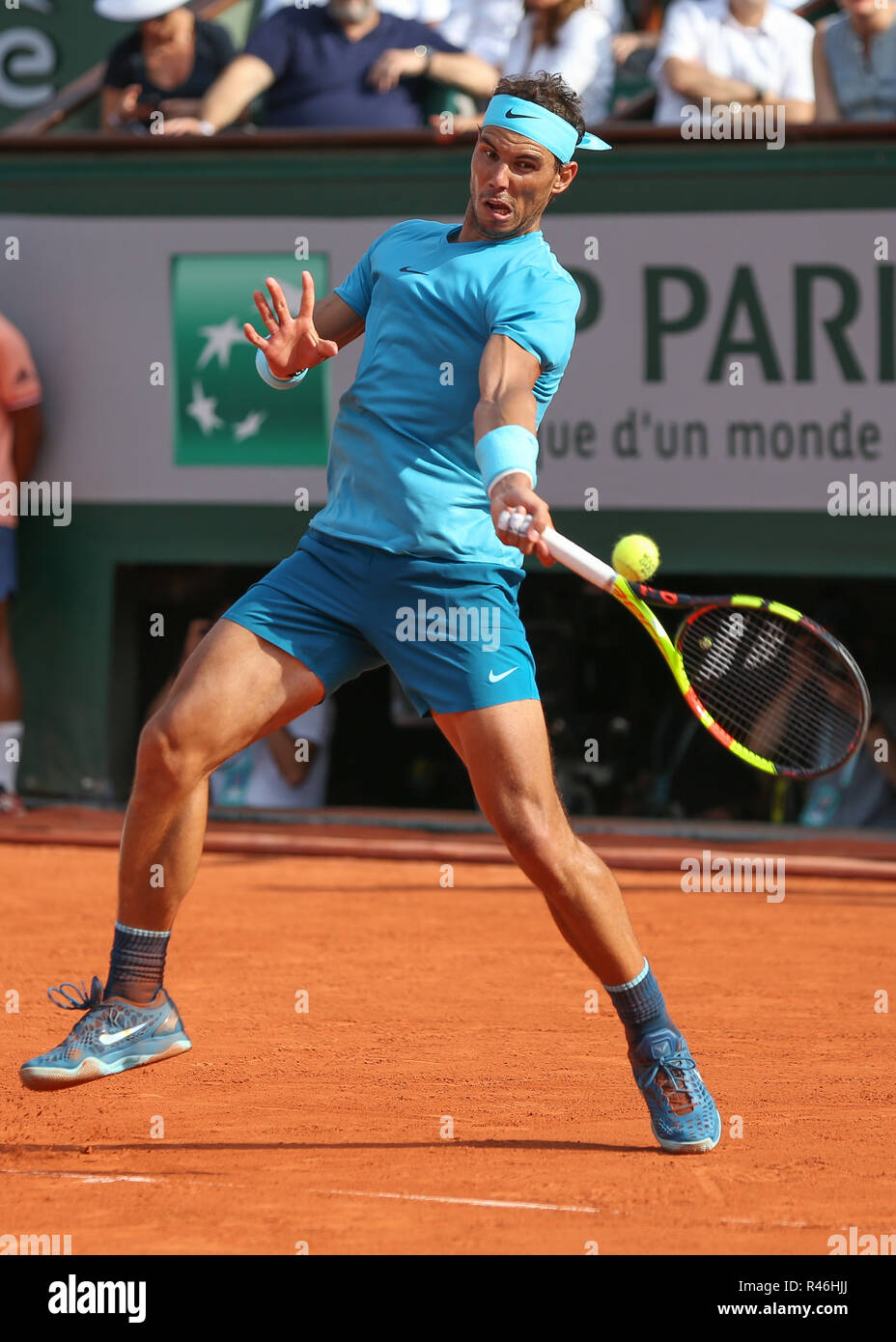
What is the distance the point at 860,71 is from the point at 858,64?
0.03 meters

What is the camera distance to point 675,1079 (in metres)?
3.74

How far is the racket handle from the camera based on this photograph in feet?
11.0

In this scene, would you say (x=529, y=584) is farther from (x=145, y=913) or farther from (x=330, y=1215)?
(x=330, y=1215)

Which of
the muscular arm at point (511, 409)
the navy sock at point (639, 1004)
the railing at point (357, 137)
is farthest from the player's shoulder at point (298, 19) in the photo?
the navy sock at point (639, 1004)

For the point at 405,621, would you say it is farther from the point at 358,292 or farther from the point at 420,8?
the point at 420,8

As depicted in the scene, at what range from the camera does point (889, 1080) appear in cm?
444

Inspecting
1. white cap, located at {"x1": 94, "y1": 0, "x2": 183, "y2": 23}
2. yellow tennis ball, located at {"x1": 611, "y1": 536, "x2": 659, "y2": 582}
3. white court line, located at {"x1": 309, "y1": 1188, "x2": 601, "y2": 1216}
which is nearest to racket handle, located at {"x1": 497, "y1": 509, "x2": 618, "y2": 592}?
yellow tennis ball, located at {"x1": 611, "y1": 536, "x2": 659, "y2": 582}

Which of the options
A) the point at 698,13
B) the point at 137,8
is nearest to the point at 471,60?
the point at 698,13

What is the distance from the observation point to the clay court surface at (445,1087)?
133 inches

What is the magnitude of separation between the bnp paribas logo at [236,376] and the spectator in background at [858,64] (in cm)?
222

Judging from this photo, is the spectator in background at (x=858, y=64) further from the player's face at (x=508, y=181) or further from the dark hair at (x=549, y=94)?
the player's face at (x=508, y=181)

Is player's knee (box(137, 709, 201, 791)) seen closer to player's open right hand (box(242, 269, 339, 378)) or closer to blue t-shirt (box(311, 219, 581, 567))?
blue t-shirt (box(311, 219, 581, 567))

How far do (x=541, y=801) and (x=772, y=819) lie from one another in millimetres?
4647

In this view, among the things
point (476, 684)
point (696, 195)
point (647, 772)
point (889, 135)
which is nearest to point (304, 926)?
point (647, 772)
